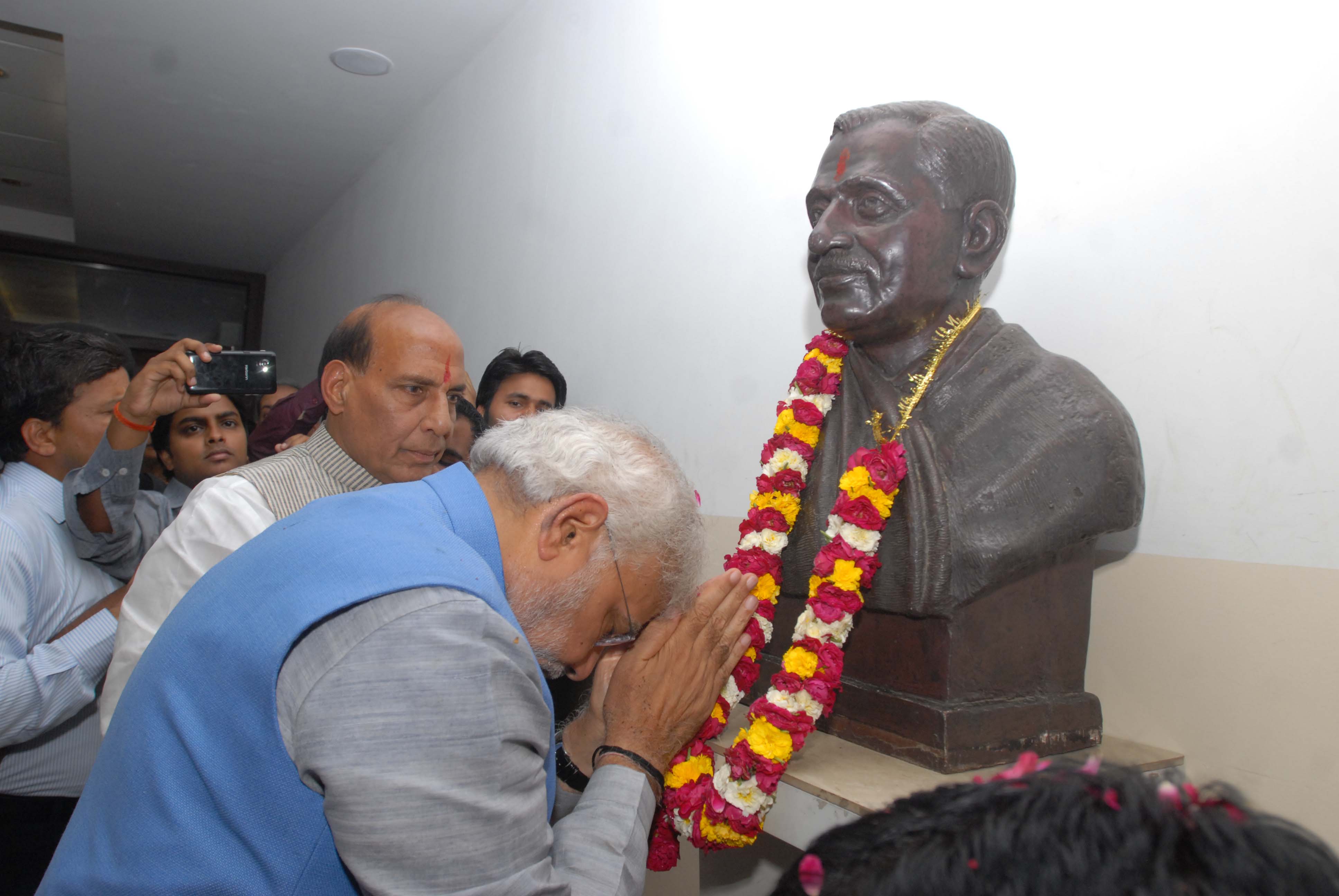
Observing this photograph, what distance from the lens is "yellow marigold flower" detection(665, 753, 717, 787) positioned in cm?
165

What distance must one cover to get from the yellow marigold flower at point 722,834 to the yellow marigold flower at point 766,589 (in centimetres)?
44

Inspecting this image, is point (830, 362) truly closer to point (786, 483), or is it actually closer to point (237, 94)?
point (786, 483)

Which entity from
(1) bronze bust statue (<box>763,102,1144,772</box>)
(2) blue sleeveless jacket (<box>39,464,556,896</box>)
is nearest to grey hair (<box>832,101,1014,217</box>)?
(1) bronze bust statue (<box>763,102,1144,772</box>)

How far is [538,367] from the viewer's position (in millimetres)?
3223

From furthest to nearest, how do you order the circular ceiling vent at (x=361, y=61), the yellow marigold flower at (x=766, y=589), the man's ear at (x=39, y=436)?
the circular ceiling vent at (x=361, y=61) < the man's ear at (x=39, y=436) < the yellow marigold flower at (x=766, y=589)

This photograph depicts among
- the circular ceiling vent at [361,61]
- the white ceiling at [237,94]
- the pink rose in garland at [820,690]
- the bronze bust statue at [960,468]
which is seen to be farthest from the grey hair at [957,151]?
the circular ceiling vent at [361,61]

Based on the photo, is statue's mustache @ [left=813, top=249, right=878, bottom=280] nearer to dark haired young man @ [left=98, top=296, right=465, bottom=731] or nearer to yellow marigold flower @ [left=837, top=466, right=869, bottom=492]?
yellow marigold flower @ [left=837, top=466, right=869, bottom=492]

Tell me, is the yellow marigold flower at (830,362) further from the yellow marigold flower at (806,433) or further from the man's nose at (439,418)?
the man's nose at (439,418)

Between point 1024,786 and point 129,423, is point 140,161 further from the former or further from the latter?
point 1024,786

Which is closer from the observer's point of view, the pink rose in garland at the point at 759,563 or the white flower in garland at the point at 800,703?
the white flower in garland at the point at 800,703

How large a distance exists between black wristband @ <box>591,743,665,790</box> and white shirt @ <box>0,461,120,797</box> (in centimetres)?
139

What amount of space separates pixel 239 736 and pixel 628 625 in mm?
556

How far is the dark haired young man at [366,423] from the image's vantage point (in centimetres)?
186

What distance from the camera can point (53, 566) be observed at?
2211mm
